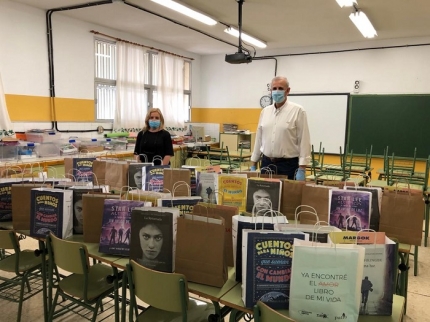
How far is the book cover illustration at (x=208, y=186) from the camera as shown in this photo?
269 cm

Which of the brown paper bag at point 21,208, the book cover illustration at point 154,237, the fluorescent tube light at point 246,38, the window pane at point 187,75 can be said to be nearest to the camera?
the book cover illustration at point 154,237

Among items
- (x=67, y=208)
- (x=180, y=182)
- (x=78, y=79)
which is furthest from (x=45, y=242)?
(x=78, y=79)

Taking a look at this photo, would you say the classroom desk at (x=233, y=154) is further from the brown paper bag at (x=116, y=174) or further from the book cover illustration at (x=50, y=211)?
the book cover illustration at (x=50, y=211)

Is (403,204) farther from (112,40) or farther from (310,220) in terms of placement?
(112,40)

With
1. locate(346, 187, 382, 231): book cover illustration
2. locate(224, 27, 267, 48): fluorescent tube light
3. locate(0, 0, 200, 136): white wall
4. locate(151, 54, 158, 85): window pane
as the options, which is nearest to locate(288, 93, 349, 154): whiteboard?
locate(224, 27, 267, 48): fluorescent tube light

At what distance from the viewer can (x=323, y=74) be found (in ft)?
25.4

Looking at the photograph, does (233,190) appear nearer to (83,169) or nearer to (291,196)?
(291,196)

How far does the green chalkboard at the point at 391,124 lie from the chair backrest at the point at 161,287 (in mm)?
6714

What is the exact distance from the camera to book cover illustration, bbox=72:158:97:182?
11.3 ft

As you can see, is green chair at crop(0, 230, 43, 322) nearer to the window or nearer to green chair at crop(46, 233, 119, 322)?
green chair at crop(46, 233, 119, 322)

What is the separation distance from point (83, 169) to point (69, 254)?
161 centimetres

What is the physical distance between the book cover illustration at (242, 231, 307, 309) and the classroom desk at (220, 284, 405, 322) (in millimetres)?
54

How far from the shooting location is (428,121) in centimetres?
678

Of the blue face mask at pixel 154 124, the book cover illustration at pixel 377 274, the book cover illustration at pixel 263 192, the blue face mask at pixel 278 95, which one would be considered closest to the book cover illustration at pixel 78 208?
the book cover illustration at pixel 263 192
